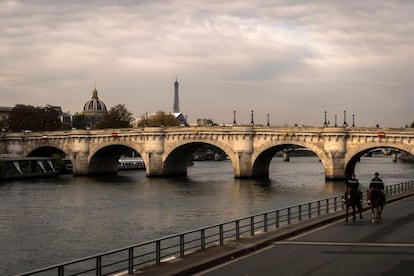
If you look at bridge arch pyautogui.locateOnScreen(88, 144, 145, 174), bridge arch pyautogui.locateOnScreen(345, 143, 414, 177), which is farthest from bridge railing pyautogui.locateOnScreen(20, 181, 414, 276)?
bridge arch pyautogui.locateOnScreen(88, 144, 145, 174)

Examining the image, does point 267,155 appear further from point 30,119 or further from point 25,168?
point 30,119

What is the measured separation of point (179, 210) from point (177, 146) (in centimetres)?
4457

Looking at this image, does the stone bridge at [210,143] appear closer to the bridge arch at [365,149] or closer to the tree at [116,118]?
the bridge arch at [365,149]

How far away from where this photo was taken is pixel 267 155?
3649 inches

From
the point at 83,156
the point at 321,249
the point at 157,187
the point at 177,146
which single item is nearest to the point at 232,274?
the point at 321,249

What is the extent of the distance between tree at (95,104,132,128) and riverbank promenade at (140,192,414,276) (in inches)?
4861

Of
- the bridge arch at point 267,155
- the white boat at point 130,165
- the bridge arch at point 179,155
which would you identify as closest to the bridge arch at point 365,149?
the bridge arch at point 267,155

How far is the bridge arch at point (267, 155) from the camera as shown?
273ft

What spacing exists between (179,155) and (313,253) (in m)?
81.1

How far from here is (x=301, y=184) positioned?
80.4 m

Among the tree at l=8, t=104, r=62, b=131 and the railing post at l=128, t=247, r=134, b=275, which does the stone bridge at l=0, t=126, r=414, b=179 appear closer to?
the tree at l=8, t=104, r=62, b=131

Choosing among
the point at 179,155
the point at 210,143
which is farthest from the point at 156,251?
the point at 179,155

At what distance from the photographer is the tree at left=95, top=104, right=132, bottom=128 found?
14850cm

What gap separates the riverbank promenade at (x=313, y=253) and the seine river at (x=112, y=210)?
1121 centimetres
